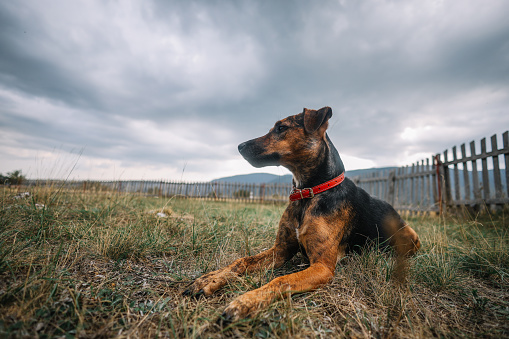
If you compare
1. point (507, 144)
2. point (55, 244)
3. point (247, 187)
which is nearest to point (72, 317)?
point (55, 244)

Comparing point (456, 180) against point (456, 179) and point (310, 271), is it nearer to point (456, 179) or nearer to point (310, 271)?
point (456, 179)

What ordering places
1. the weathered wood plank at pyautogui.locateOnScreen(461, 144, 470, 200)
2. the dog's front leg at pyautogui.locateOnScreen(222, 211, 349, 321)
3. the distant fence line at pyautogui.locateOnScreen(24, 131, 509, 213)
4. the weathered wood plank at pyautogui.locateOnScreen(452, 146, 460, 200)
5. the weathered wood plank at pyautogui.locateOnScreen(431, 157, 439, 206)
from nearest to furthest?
the dog's front leg at pyautogui.locateOnScreen(222, 211, 349, 321) < the distant fence line at pyautogui.locateOnScreen(24, 131, 509, 213) < the weathered wood plank at pyautogui.locateOnScreen(461, 144, 470, 200) < the weathered wood plank at pyautogui.locateOnScreen(452, 146, 460, 200) < the weathered wood plank at pyautogui.locateOnScreen(431, 157, 439, 206)

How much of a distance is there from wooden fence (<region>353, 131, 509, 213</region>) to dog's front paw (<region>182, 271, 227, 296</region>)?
542 centimetres

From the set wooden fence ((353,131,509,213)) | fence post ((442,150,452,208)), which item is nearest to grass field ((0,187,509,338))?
Answer: wooden fence ((353,131,509,213))

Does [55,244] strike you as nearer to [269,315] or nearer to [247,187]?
[269,315]

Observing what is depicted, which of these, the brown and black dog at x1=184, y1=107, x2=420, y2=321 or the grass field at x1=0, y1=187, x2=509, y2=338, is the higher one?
the brown and black dog at x1=184, y1=107, x2=420, y2=321

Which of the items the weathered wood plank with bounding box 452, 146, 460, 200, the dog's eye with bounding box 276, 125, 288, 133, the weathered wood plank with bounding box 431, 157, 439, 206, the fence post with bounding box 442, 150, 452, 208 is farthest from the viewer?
the weathered wood plank with bounding box 431, 157, 439, 206

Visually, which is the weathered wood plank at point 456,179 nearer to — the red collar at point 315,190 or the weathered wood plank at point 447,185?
the weathered wood plank at point 447,185

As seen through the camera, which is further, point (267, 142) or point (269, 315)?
point (267, 142)

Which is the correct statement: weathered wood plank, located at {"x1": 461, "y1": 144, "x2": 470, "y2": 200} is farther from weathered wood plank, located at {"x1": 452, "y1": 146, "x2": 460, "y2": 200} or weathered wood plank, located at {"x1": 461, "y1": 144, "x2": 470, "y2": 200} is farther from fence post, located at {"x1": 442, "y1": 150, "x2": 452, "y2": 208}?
fence post, located at {"x1": 442, "y1": 150, "x2": 452, "y2": 208}

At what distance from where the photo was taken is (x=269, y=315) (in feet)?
5.01

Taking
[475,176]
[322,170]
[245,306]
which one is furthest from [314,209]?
[475,176]

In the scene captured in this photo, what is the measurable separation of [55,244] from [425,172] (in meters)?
10.9

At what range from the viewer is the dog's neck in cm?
247
